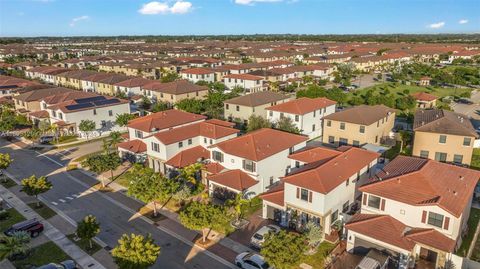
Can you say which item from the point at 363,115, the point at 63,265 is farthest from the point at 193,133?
the point at 363,115

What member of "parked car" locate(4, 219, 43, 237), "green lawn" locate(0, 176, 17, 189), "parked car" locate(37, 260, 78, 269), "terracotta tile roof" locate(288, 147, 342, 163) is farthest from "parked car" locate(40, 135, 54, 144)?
"terracotta tile roof" locate(288, 147, 342, 163)

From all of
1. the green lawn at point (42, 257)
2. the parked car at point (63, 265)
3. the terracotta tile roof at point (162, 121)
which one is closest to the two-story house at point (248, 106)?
the terracotta tile roof at point (162, 121)

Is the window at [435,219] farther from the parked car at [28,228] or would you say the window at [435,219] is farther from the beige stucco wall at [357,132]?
the parked car at [28,228]

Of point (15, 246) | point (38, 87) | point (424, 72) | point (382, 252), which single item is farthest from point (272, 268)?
point (424, 72)

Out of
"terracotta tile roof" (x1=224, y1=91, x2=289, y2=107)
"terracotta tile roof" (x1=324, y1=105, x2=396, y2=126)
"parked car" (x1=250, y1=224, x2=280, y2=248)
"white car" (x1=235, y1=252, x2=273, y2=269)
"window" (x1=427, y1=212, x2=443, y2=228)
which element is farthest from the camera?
"terracotta tile roof" (x1=224, y1=91, x2=289, y2=107)

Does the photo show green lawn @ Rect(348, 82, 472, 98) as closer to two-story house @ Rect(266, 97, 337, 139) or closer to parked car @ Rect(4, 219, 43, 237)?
two-story house @ Rect(266, 97, 337, 139)

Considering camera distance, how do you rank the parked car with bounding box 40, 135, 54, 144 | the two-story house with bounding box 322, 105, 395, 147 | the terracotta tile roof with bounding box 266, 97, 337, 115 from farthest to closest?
the parked car with bounding box 40, 135, 54, 144
the terracotta tile roof with bounding box 266, 97, 337, 115
the two-story house with bounding box 322, 105, 395, 147

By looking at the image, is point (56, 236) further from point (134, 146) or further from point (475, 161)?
point (475, 161)
